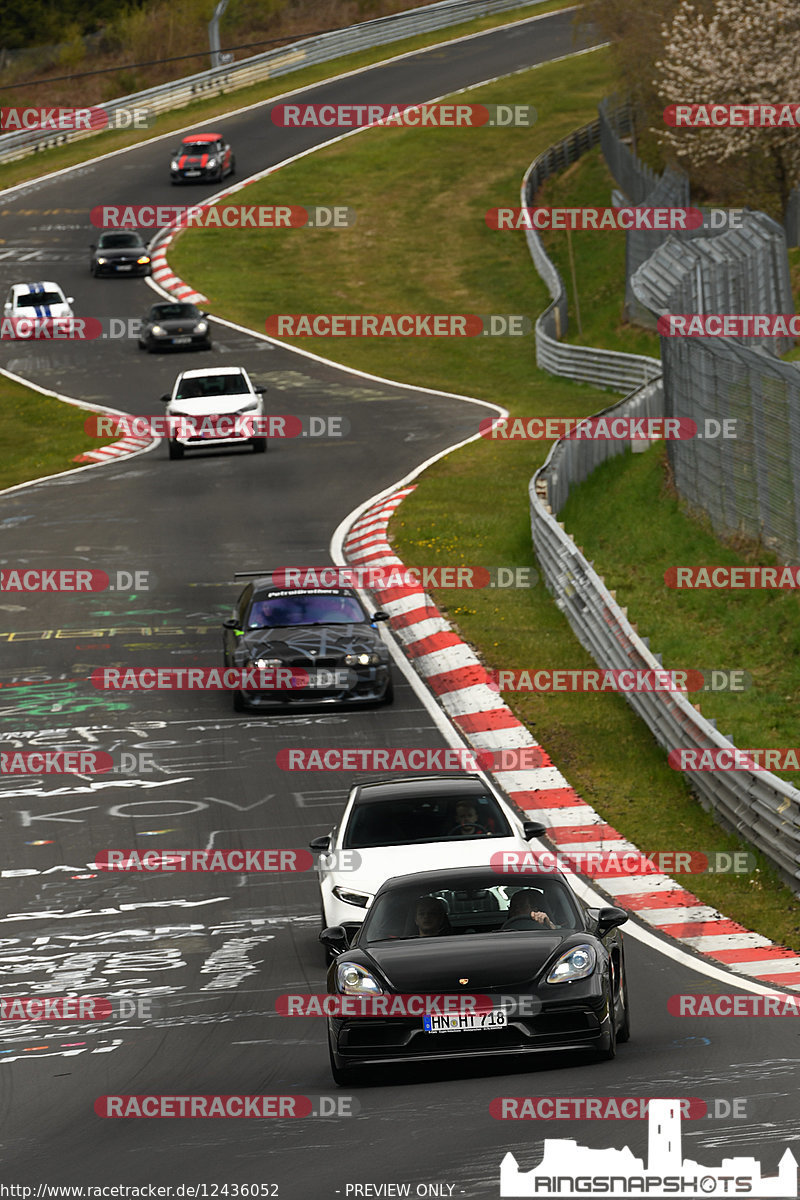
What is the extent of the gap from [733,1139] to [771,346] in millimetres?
26441

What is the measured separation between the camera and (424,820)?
13359 mm

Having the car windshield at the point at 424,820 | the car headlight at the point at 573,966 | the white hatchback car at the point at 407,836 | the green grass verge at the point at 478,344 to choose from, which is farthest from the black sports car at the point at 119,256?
the car headlight at the point at 573,966

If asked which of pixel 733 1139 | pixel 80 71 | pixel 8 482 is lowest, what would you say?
pixel 8 482

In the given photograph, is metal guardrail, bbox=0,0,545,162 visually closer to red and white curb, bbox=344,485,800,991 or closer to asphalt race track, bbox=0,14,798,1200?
asphalt race track, bbox=0,14,798,1200

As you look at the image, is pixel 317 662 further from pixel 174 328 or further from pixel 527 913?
pixel 174 328

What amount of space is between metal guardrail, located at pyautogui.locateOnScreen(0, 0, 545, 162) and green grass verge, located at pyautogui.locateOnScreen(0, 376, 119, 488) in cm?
3403

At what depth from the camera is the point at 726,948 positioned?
13156 mm

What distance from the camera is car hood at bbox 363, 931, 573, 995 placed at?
969 centimetres

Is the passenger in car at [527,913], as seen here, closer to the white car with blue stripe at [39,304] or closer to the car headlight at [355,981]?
the car headlight at [355,981]

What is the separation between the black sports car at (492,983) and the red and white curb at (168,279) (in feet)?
148

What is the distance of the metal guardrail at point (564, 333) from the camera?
4388 cm

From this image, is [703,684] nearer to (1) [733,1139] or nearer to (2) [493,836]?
(2) [493,836]

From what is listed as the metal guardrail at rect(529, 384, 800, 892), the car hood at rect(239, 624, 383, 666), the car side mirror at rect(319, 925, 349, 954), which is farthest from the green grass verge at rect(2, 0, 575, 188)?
the car side mirror at rect(319, 925, 349, 954)

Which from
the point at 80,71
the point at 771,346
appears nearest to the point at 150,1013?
the point at 771,346
